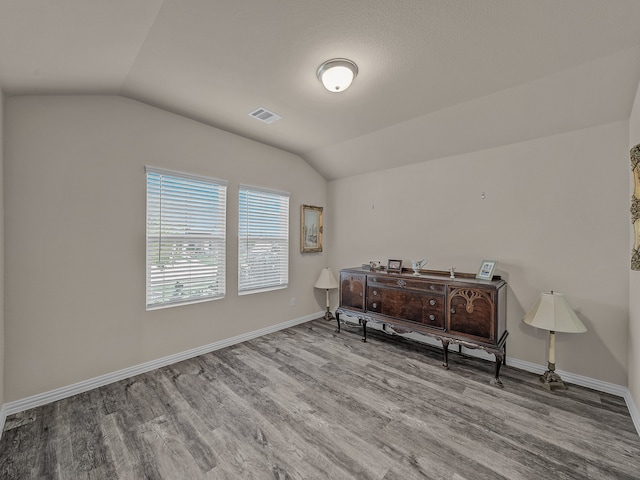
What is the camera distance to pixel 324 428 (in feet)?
6.43

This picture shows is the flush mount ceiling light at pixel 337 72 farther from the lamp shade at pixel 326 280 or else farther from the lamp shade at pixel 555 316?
the lamp shade at pixel 326 280

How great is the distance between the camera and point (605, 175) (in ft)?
8.07

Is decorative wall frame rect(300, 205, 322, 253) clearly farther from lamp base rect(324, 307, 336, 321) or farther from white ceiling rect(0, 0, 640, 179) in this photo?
white ceiling rect(0, 0, 640, 179)

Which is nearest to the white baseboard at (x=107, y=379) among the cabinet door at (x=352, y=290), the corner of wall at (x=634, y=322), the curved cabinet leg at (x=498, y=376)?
the cabinet door at (x=352, y=290)

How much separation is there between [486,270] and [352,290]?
5.25 ft

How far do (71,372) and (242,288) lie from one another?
1749 mm

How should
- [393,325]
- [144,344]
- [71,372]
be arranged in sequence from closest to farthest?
[71,372] < [144,344] < [393,325]

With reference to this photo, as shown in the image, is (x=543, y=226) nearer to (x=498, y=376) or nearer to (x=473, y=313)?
(x=473, y=313)

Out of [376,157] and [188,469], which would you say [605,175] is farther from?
[188,469]

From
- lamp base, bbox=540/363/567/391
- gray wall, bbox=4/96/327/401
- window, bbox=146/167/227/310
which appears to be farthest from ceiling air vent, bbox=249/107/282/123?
lamp base, bbox=540/363/567/391

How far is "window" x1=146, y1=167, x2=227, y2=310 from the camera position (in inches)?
111

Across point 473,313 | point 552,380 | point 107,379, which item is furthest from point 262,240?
point 552,380

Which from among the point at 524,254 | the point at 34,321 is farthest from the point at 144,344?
the point at 524,254

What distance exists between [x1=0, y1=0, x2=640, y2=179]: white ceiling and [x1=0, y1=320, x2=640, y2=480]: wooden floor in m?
2.49
